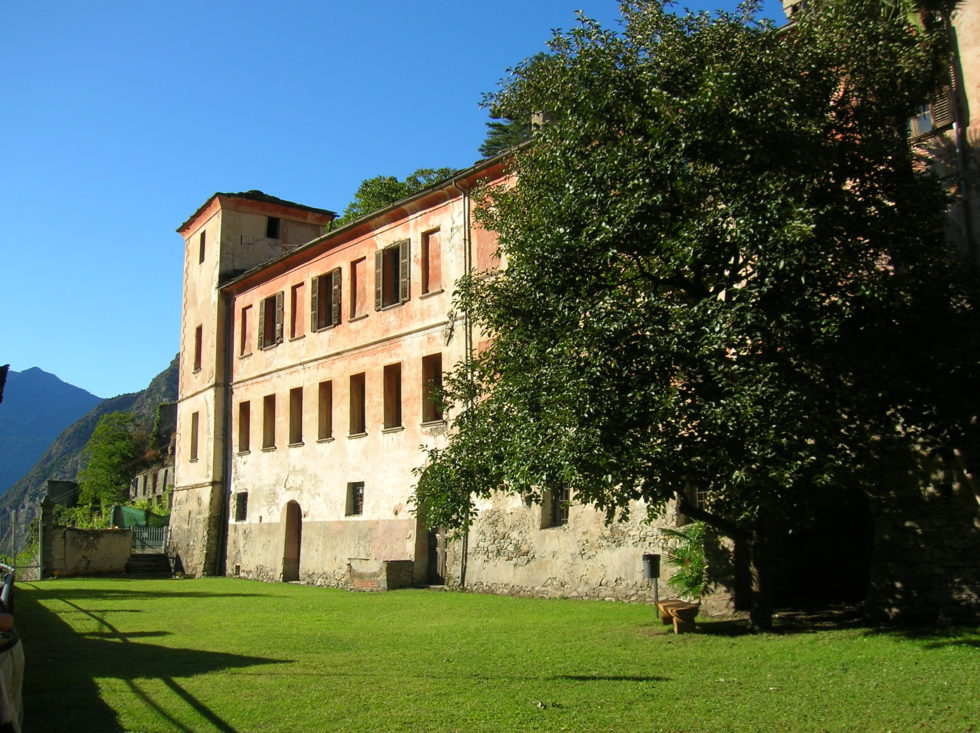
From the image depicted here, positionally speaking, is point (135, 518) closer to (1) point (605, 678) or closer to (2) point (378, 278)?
(2) point (378, 278)

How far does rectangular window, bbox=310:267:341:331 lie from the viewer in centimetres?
2725

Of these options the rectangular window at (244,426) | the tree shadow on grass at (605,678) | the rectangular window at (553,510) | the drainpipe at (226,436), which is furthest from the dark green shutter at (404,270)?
the tree shadow on grass at (605,678)

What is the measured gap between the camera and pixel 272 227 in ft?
110

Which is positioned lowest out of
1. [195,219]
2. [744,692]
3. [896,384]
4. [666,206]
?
[744,692]

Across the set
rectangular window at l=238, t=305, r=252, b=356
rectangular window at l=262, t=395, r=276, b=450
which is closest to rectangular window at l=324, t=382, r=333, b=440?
rectangular window at l=262, t=395, r=276, b=450

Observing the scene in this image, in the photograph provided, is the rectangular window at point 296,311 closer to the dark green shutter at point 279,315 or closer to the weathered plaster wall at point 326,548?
the dark green shutter at point 279,315

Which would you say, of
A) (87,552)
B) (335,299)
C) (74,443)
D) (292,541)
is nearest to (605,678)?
(335,299)

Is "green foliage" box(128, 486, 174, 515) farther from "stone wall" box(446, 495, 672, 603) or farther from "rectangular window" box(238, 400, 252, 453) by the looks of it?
"stone wall" box(446, 495, 672, 603)

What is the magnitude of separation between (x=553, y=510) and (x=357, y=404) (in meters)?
8.28

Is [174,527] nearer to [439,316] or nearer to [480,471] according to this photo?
[439,316]

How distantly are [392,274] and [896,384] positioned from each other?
16431 mm

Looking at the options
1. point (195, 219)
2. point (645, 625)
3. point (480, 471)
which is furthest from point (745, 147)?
point (195, 219)

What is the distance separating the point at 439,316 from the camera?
909 inches

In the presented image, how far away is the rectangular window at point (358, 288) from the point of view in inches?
1030
